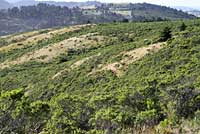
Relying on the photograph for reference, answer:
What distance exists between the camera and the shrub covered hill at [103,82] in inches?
500

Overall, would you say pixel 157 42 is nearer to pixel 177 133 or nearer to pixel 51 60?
pixel 51 60

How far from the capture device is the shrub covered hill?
12.7 meters

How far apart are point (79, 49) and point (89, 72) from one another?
18338 mm

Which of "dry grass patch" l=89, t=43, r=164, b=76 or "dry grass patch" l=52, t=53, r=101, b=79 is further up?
"dry grass patch" l=89, t=43, r=164, b=76

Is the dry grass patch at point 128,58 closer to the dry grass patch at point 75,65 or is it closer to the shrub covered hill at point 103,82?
the shrub covered hill at point 103,82

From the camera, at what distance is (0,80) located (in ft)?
177

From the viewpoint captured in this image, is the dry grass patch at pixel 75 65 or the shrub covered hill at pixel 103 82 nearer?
the shrub covered hill at pixel 103 82

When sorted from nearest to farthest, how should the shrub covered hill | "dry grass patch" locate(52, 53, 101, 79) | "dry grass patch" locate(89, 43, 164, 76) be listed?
the shrub covered hill → "dry grass patch" locate(89, 43, 164, 76) → "dry grass patch" locate(52, 53, 101, 79)

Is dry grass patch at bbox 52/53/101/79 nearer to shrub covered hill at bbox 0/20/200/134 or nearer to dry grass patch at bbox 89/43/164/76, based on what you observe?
shrub covered hill at bbox 0/20/200/134

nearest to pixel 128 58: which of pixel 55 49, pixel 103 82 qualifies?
pixel 103 82

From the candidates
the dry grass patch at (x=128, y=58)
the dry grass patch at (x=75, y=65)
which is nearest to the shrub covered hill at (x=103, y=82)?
the dry grass patch at (x=128, y=58)

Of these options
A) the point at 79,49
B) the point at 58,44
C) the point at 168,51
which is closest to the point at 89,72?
the point at 168,51

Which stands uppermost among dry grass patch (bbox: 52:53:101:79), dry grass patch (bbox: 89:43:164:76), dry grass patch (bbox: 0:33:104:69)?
dry grass patch (bbox: 89:43:164:76)

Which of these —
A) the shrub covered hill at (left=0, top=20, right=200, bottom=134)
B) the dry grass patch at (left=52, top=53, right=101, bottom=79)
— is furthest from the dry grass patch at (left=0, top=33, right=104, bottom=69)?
the dry grass patch at (left=52, top=53, right=101, bottom=79)
